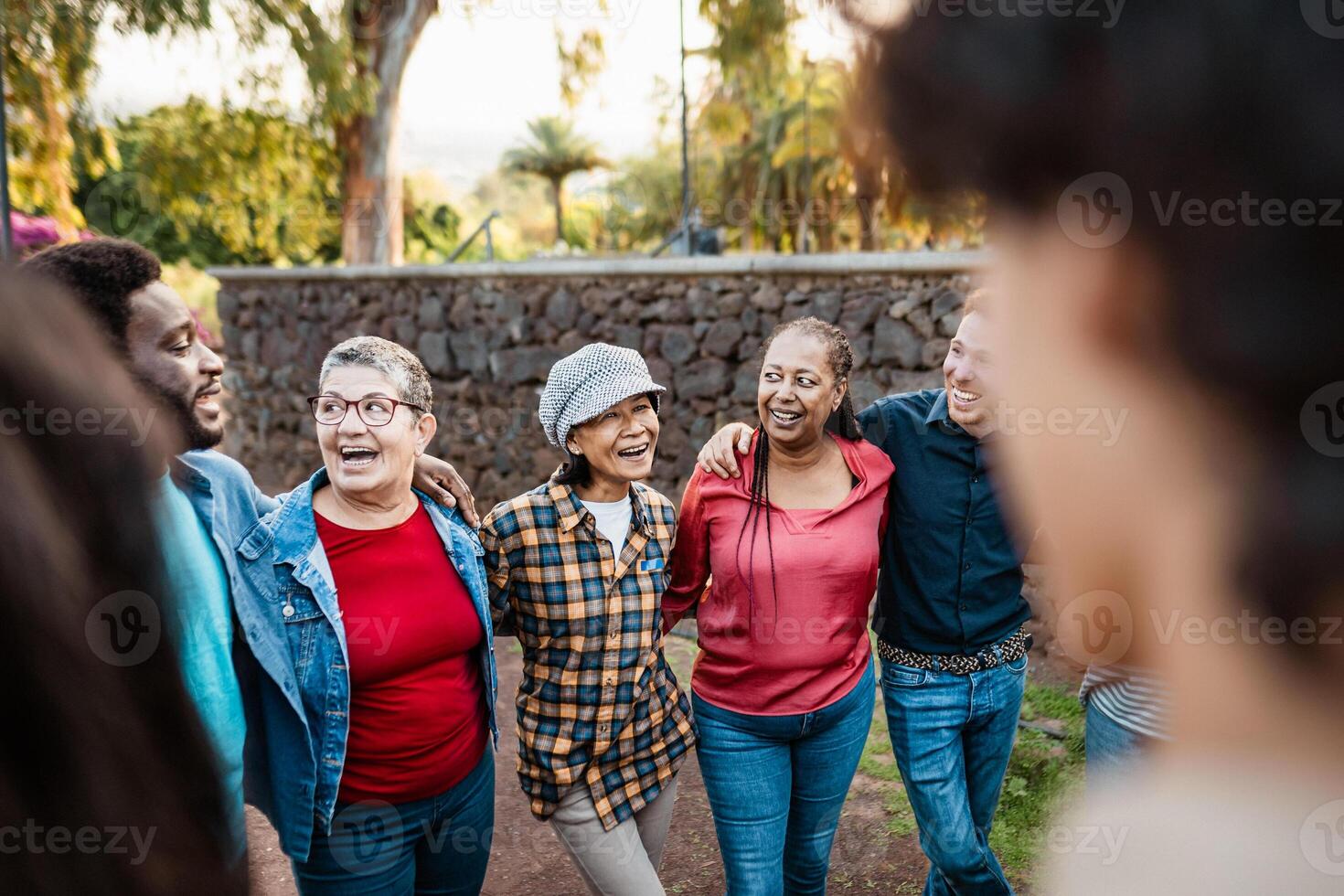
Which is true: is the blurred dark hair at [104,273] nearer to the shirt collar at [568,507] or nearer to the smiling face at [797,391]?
the shirt collar at [568,507]

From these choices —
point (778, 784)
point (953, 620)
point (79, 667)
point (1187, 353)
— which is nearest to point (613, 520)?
point (778, 784)

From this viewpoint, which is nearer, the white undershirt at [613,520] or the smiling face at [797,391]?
the white undershirt at [613,520]

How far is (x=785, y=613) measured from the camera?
8.07 feet

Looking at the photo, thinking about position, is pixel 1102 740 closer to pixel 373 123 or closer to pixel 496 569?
pixel 496 569

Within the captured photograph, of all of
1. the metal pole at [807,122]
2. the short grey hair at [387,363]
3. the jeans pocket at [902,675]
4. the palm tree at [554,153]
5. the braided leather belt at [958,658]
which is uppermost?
the palm tree at [554,153]

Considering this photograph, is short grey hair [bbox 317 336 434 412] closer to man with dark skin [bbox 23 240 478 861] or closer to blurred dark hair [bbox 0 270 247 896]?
man with dark skin [bbox 23 240 478 861]

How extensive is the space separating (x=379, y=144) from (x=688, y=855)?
445 inches

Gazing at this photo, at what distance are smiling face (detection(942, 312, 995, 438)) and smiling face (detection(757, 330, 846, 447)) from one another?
33cm

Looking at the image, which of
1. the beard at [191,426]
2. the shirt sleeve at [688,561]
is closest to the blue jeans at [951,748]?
the shirt sleeve at [688,561]

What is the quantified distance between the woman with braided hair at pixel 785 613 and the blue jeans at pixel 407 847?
614 millimetres

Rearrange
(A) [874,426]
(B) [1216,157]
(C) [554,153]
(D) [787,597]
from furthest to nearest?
(C) [554,153] → (A) [874,426] → (D) [787,597] → (B) [1216,157]

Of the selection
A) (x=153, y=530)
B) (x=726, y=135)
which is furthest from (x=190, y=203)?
(x=153, y=530)

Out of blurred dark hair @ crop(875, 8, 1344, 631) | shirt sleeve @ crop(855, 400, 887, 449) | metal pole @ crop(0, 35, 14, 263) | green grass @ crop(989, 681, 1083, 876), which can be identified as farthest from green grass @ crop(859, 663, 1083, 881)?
metal pole @ crop(0, 35, 14, 263)

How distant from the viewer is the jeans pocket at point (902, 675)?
99.7 inches
